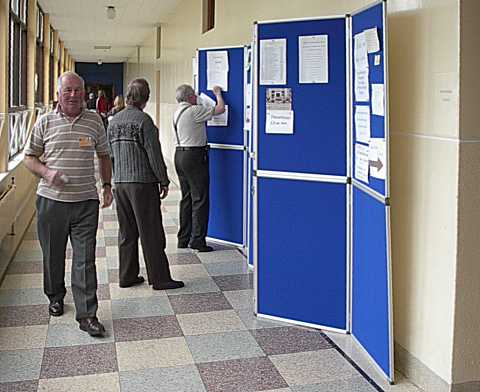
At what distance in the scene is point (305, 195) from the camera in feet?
12.6

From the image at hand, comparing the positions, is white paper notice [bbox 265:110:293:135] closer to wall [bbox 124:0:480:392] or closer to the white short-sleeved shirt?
wall [bbox 124:0:480:392]

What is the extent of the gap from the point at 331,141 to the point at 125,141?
5.19 feet

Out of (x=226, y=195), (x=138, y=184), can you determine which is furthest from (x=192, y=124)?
(x=138, y=184)

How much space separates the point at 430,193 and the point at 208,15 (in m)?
6.15

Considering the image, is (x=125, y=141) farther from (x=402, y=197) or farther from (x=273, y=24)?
(x=402, y=197)

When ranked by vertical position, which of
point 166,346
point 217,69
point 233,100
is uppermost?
point 217,69

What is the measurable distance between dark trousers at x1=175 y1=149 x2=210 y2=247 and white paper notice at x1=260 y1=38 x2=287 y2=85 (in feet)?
6.82

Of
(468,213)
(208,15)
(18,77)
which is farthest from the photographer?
(18,77)

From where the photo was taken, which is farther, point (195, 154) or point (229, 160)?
point (229, 160)

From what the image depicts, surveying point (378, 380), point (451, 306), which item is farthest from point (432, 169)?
point (378, 380)

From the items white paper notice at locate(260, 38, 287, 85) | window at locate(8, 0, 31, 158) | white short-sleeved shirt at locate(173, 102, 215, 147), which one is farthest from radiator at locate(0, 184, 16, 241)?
white paper notice at locate(260, 38, 287, 85)

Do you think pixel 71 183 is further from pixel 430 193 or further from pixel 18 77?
pixel 18 77

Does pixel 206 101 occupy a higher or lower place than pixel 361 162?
higher

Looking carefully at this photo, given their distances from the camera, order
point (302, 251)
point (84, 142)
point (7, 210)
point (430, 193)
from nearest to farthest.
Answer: point (430, 193), point (84, 142), point (302, 251), point (7, 210)
